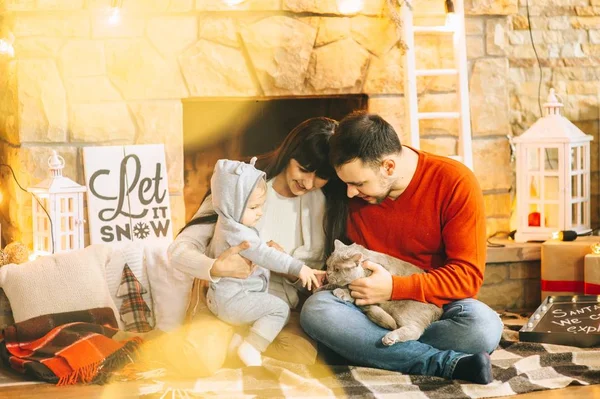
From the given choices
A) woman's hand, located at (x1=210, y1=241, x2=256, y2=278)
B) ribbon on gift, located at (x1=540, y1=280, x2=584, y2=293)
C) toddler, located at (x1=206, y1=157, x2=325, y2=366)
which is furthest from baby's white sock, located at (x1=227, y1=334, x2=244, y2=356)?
ribbon on gift, located at (x1=540, y1=280, x2=584, y2=293)

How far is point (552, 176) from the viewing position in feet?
12.5

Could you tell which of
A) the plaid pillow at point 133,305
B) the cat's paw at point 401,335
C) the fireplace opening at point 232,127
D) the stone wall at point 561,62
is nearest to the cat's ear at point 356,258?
the cat's paw at point 401,335

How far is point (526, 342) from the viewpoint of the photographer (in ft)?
9.75

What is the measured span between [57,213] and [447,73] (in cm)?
171

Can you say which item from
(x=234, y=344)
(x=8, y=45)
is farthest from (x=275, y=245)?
(x=8, y=45)

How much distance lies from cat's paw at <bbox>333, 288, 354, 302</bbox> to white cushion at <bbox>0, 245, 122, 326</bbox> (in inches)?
34.1

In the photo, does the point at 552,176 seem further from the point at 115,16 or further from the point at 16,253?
the point at 16,253

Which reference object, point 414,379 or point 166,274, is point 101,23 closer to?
point 166,274

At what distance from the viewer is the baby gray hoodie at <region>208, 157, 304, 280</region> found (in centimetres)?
266

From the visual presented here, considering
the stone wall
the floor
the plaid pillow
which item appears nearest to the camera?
the floor

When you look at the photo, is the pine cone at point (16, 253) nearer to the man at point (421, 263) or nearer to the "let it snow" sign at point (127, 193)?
the "let it snow" sign at point (127, 193)

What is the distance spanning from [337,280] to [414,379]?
393 millimetres

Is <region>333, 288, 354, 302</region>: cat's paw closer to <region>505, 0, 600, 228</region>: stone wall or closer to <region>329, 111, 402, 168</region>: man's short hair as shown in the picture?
<region>329, 111, 402, 168</region>: man's short hair

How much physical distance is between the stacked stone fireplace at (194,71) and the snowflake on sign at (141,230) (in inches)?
5.8
